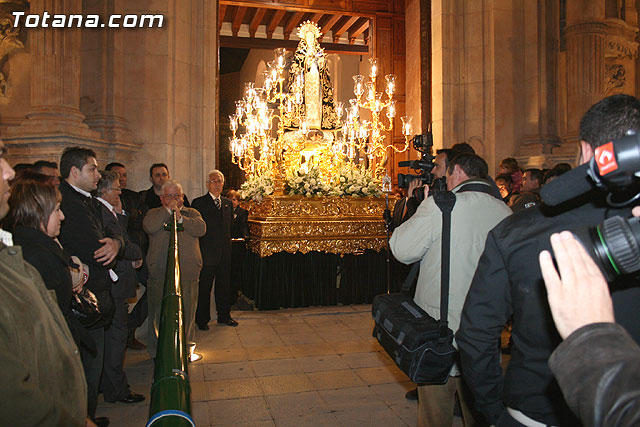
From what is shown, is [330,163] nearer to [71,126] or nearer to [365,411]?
[71,126]

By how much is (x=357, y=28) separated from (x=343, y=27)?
71 cm

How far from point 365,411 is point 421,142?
2.12m

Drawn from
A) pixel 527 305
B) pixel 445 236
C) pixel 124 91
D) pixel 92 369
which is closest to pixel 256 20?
pixel 124 91

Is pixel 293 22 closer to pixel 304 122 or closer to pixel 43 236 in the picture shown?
pixel 304 122

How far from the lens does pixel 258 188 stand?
7.66 m

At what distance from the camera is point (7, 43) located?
6758mm

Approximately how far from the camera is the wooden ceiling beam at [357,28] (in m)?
15.5

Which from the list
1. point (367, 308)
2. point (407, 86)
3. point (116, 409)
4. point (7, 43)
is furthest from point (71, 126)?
point (407, 86)

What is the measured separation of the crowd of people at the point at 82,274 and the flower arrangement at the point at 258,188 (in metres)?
0.30

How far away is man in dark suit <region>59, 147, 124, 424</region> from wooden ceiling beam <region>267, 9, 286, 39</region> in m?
12.3

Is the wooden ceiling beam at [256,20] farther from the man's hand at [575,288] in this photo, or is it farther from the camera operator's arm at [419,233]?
the man's hand at [575,288]

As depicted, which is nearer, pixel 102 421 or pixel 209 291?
pixel 102 421

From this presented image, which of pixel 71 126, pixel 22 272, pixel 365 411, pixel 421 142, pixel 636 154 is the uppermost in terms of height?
pixel 71 126

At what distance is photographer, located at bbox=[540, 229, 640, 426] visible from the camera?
80 centimetres
